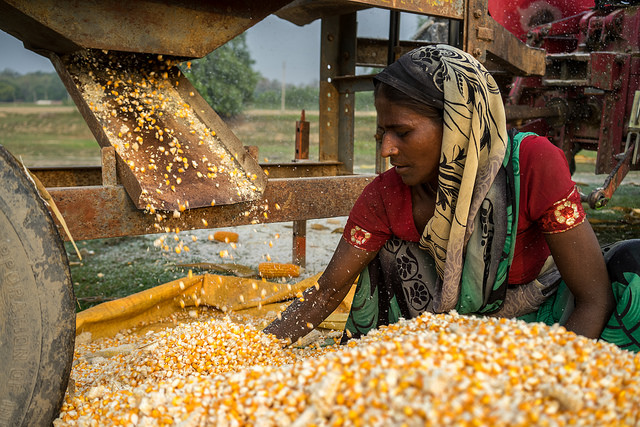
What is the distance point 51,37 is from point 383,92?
147 centimetres

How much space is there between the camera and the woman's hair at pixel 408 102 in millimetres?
1878

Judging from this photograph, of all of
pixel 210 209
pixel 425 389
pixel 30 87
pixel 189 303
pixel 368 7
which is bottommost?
pixel 189 303

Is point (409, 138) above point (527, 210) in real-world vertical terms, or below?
above

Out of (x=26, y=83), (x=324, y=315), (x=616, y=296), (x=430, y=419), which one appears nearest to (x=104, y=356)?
(x=324, y=315)

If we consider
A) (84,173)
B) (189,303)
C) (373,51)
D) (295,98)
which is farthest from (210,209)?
(295,98)

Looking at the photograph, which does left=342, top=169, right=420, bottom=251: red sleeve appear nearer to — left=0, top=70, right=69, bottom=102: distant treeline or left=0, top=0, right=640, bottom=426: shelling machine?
left=0, top=0, right=640, bottom=426: shelling machine

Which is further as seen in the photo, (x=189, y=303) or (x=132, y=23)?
(x=189, y=303)

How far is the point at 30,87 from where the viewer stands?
27.3 meters

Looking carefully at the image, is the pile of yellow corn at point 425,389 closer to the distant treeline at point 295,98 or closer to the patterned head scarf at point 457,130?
the patterned head scarf at point 457,130

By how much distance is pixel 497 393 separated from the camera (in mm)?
1133

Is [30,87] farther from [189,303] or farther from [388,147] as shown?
[388,147]

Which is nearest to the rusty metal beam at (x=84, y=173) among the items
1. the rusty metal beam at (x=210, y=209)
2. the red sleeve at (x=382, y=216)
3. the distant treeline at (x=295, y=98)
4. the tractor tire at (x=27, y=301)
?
the rusty metal beam at (x=210, y=209)

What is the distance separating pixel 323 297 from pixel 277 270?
2112 millimetres

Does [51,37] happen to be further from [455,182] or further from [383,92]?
[455,182]
